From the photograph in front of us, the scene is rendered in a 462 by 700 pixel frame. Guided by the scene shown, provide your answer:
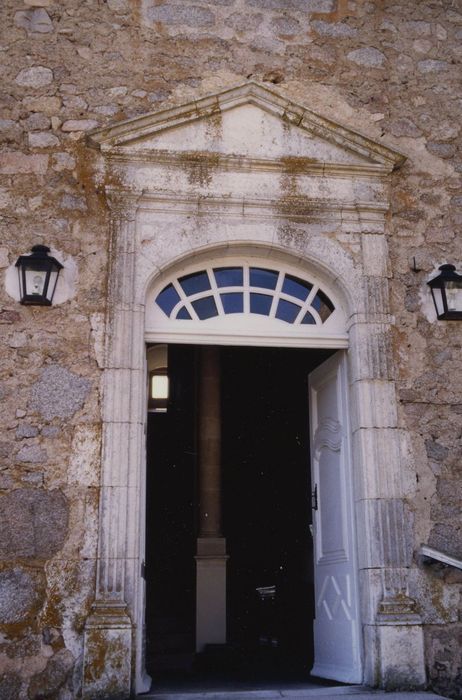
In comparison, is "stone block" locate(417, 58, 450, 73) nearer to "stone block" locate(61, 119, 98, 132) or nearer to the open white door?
the open white door

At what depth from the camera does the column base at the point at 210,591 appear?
313 inches

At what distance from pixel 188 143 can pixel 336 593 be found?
3.22 meters

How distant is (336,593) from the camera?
5254 mm

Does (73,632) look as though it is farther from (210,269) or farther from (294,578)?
(294,578)

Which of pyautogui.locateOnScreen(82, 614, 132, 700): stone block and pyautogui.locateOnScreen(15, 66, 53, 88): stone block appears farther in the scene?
pyautogui.locateOnScreen(15, 66, 53, 88): stone block

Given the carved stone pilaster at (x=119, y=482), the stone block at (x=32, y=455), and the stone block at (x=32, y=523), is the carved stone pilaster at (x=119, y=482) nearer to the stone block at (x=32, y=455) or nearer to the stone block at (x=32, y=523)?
→ the stone block at (x=32, y=523)

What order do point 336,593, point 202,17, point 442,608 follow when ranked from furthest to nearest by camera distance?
point 202,17 < point 336,593 < point 442,608

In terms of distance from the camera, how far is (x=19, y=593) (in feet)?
14.7

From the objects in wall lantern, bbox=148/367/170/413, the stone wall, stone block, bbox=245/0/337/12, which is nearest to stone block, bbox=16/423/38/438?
the stone wall

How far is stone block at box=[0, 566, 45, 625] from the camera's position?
14.6 feet

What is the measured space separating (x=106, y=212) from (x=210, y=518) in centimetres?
448

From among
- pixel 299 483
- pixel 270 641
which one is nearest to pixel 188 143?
Result: pixel 299 483

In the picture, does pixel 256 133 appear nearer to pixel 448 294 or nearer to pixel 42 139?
pixel 42 139

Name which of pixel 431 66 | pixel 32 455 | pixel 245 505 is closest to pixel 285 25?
pixel 431 66
